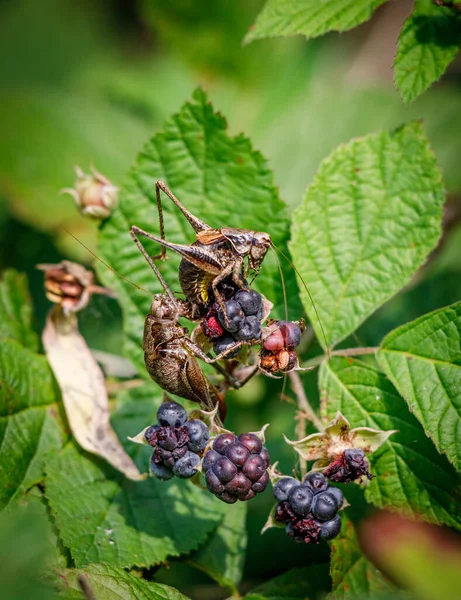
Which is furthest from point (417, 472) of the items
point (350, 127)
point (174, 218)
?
point (350, 127)

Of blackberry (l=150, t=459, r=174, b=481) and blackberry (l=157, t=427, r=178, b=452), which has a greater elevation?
blackberry (l=157, t=427, r=178, b=452)

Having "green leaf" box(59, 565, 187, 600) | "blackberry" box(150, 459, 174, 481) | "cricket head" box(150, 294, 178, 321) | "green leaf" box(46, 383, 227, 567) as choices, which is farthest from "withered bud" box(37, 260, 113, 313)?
"green leaf" box(59, 565, 187, 600)

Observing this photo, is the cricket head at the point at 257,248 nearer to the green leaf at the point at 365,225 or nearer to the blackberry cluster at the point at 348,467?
the green leaf at the point at 365,225

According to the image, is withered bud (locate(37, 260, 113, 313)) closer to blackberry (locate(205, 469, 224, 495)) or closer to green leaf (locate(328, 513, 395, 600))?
blackberry (locate(205, 469, 224, 495))

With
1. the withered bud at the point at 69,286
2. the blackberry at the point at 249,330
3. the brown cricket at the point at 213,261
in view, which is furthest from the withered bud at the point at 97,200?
the blackberry at the point at 249,330

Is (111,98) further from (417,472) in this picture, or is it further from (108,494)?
(417,472)

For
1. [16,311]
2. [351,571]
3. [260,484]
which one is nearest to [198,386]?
[260,484]
